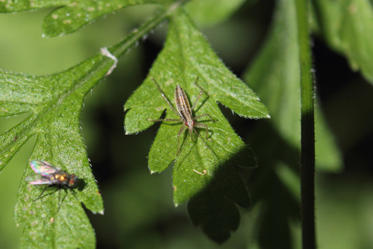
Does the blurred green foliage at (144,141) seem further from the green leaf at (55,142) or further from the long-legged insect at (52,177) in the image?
the long-legged insect at (52,177)

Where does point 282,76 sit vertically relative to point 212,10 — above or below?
below

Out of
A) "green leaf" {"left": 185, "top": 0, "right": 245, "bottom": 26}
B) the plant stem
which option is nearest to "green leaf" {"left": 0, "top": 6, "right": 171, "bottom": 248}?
the plant stem

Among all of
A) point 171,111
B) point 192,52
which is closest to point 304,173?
point 171,111

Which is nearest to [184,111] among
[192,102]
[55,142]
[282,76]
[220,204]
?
[192,102]

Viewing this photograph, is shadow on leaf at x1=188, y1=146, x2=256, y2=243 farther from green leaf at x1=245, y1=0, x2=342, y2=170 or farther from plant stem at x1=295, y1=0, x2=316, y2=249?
green leaf at x1=245, y1=0, x2=342, y2=170

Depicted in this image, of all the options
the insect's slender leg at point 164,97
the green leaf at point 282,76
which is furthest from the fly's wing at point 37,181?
the green leaf at point 282,76

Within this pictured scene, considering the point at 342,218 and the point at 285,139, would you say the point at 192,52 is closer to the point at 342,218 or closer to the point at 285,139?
the point at 285,139

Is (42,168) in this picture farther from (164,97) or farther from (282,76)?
(282,76)
